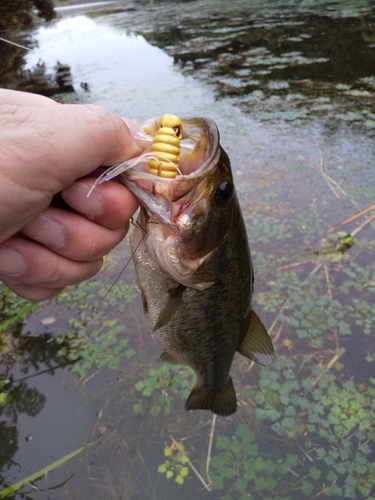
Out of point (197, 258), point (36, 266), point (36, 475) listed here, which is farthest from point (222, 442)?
point (36, 266)

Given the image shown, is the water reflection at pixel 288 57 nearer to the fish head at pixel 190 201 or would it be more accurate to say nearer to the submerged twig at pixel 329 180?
the submerged twig at pixel 329 180

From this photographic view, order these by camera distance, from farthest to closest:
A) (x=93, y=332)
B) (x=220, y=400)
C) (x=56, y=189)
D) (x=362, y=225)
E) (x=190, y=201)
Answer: (x=362, y=225), (x=93, y=332), (x=220, y=400), (x=190, y=201), (x=56, y=189)

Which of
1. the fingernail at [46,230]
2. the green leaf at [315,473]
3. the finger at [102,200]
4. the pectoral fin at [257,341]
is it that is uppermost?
the finger at [102,200]

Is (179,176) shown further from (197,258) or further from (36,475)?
(36,475)

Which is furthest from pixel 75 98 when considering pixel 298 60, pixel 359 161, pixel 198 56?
pixel 359 161

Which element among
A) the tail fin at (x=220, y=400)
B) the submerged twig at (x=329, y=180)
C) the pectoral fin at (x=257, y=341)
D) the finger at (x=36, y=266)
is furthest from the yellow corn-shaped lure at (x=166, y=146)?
the submerged twig at (x=329, y=180)

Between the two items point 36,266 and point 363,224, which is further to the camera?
point 363,224
